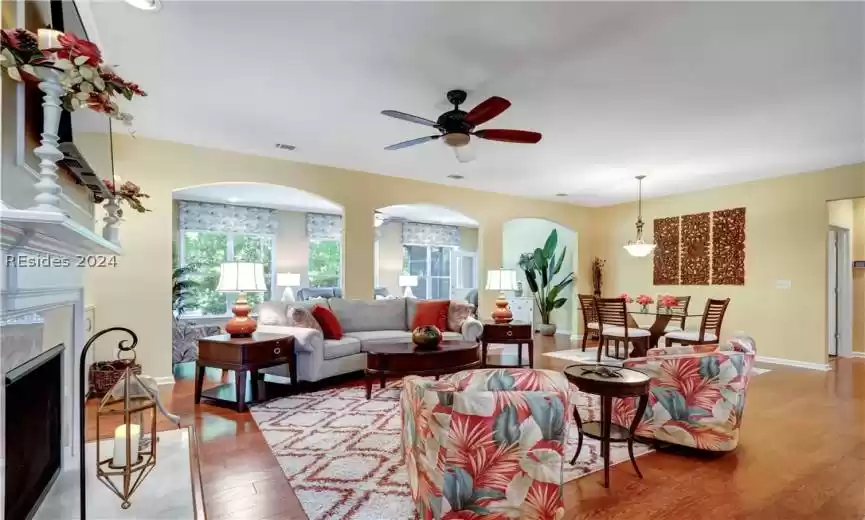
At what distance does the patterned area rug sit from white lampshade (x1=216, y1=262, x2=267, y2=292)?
1.05 m

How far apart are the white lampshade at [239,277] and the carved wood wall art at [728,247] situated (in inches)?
256

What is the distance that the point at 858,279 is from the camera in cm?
718

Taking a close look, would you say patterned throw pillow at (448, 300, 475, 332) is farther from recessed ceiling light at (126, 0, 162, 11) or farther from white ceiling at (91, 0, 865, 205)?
recessed ceiling light at (126, 0, 162, 11)

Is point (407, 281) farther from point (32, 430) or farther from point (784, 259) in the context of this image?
point (32, 430)

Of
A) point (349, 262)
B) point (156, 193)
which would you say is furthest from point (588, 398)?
point (156, 193)

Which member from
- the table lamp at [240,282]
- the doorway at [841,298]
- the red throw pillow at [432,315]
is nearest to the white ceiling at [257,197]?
the red throw pillow at [432,315]

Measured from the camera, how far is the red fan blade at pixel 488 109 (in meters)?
2.97

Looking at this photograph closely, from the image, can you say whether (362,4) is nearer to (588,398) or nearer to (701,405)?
(701,405)

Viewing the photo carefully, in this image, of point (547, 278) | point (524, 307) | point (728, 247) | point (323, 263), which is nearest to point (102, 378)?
point (323, 263)

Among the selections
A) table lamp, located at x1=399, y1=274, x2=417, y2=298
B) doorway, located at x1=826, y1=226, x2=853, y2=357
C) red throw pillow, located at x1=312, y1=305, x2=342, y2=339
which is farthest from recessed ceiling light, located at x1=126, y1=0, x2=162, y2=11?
doorway, located at x1=826, y1=226, x2=853, y2=357

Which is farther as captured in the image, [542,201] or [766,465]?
[542,201]

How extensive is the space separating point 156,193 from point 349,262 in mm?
2334

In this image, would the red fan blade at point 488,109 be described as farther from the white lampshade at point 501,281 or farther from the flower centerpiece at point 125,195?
the white lampshade at point 501,281

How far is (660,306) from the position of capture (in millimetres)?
5969
